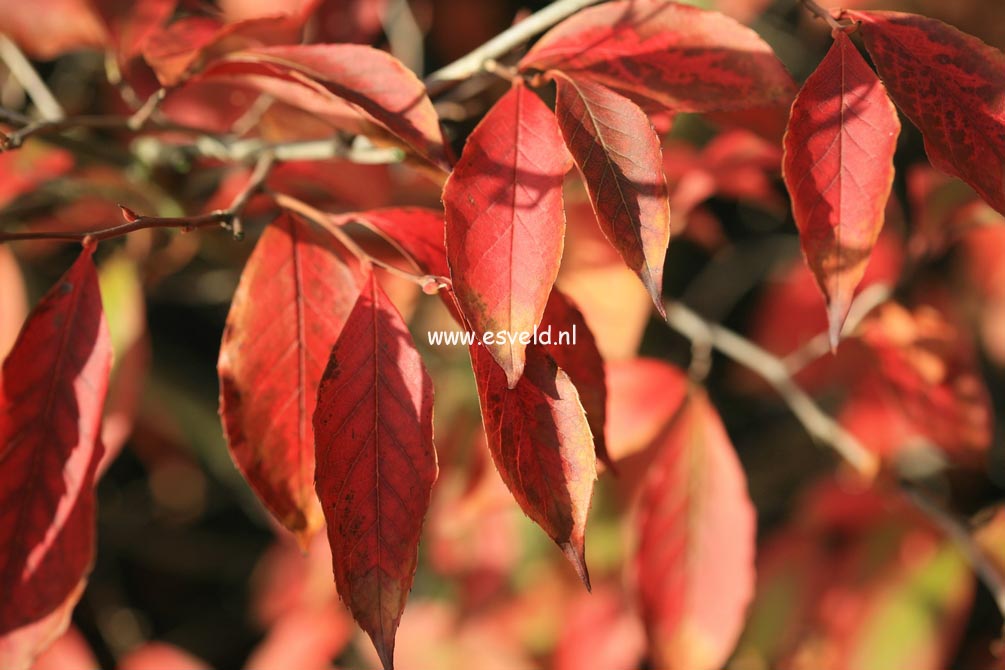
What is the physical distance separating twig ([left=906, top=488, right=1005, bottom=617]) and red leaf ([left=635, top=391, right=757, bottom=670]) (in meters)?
0.20

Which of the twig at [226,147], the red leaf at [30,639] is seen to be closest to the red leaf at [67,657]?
the red leaf at [30,639]

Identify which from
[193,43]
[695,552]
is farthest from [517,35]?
[695,552]

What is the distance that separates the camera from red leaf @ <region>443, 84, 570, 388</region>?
1.38 ft

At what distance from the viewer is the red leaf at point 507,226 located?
420 millimetres

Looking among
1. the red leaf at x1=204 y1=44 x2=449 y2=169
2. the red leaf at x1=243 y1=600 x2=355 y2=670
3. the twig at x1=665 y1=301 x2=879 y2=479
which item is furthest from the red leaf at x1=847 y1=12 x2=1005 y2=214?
the red leaf at x1=243 y1=600 x2=355 y2=670

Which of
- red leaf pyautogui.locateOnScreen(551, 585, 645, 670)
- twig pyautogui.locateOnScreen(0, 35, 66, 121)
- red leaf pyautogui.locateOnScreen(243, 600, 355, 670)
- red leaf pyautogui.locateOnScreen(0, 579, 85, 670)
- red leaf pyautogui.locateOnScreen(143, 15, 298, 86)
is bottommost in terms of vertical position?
red leaf pyautogui.locateOnScreen(243, 600, 355, 670)

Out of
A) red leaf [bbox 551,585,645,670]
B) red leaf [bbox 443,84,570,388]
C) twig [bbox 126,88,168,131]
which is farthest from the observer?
red leaf [bbox 551,585,645,670]

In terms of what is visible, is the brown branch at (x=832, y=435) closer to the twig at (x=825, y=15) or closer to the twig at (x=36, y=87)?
the twig at (x=825, y=15)

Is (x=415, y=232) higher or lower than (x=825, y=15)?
lower

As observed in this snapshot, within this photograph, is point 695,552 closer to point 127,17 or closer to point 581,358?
point 581,358

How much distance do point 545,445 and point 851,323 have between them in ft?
2.01

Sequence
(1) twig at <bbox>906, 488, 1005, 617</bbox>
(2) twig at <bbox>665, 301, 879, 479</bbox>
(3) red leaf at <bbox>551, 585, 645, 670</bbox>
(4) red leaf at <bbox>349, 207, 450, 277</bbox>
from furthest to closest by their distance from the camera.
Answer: (3) red leaf at <bbox>551, 585, 645, 670</bbox>, (2) twig at <bbox>665, 301, 879, 479</bbox>, (1) twig at <bbox>906, 488, 1005, 617</bbox>, (4) red leaf at <bbox>349, 207, 450, 277</bbox>

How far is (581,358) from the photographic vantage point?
0.54 m

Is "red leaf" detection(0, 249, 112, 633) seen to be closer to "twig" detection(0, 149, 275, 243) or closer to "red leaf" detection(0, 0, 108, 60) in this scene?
"twig" detection(0, 149, 275, 243)
